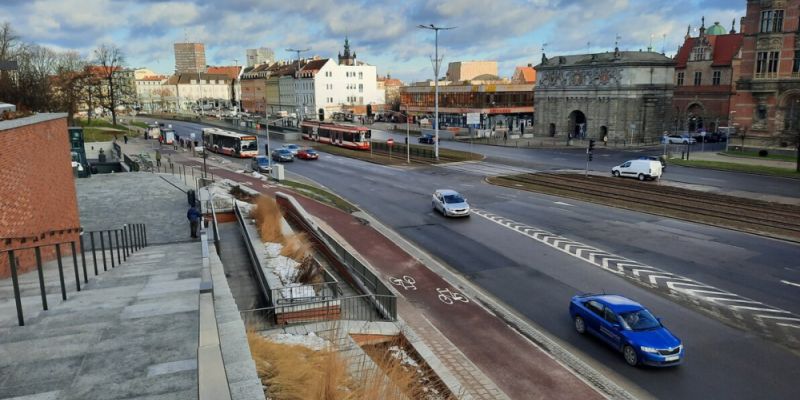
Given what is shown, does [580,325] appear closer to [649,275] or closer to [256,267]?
[649,275]

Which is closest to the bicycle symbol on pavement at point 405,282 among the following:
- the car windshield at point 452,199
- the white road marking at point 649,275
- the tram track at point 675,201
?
the white road marking at point 649,275

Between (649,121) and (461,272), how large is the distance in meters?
57.4

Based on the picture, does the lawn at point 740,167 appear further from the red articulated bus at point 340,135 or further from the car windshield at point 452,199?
the red articulated bus at point 340,135

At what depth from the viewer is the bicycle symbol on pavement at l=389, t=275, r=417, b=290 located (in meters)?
18.6

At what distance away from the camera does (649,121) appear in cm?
6838

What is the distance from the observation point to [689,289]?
60.3 feet

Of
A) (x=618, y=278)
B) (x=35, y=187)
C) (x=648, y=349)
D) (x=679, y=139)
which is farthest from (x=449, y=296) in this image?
(x=679, y=139)

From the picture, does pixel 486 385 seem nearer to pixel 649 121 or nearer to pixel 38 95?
pixel 38 95

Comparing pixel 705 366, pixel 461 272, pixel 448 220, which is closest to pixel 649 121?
pixel 448 220

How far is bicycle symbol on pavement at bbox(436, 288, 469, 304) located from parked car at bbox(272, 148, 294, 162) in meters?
40.6

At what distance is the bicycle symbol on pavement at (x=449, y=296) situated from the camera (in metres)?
17.3

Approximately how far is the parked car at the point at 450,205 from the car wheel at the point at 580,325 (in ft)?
46.1

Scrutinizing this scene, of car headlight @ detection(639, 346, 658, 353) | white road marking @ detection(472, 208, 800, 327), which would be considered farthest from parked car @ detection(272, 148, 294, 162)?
car headlight @ detection(639, 346, 658, 353)

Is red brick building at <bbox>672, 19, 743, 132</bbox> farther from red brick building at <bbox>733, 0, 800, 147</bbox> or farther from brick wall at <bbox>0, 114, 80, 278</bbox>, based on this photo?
brick wall at <bbox>0, 114, 80, 278</bbox>
